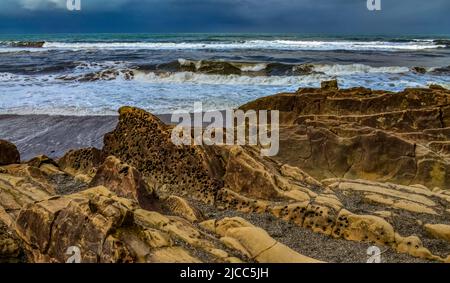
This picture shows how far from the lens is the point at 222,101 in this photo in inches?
510

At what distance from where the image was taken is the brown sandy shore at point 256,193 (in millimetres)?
3164

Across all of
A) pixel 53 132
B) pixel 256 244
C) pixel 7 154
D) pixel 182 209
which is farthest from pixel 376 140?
pixel 53 132

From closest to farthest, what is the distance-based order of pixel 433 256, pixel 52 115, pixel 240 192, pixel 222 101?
pixel 433 256
pixel 240 192
pixel 52 115
pixel 222 101

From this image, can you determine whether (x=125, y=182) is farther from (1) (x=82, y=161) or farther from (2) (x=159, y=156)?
(1) (x=82, y=161)

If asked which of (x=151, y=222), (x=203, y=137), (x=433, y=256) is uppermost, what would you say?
(x=203, y=137)

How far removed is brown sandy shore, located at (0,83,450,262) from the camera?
316 centimetres

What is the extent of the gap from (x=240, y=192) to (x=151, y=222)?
1.45 metres

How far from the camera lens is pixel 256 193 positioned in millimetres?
4637

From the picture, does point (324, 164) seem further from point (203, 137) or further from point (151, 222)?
point (151, 222)

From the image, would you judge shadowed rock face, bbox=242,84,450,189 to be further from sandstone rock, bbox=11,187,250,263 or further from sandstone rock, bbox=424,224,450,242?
sandstone rock, bbox=11,187,250,263

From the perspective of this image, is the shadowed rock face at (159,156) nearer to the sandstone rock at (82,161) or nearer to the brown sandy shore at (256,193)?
the brown sandy shore at (256,193)

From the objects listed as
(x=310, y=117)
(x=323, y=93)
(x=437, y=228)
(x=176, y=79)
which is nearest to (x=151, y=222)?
(x=437, y=228)

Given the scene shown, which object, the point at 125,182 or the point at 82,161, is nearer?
the point at 125,182

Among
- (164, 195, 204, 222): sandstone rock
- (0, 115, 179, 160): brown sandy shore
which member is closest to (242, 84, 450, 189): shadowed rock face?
(164, 195, 204, 222): sandstone rock
